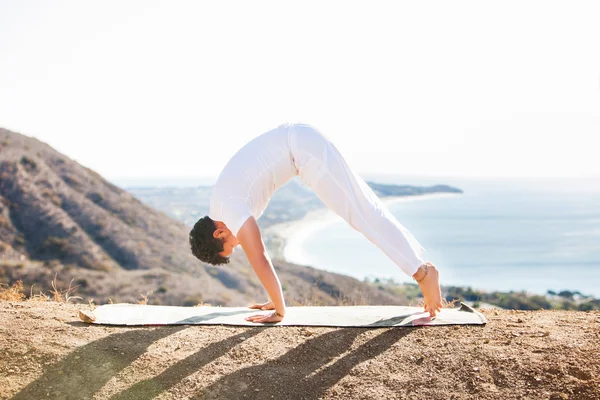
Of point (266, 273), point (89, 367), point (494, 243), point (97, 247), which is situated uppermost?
point (494, 243)

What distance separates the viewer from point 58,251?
30.2 m

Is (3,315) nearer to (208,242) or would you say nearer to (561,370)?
(208,242)

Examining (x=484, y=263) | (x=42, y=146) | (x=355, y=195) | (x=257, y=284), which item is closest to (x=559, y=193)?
(x=484, y=263)

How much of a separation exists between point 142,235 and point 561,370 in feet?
119

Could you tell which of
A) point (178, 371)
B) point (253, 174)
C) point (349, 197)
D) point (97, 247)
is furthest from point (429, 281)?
point (97, 247)

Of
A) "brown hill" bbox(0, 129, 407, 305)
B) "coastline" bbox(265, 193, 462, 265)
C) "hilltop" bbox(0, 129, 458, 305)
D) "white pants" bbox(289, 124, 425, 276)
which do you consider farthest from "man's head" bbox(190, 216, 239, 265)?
"coastline" bbox(265, 193, 462, 265)

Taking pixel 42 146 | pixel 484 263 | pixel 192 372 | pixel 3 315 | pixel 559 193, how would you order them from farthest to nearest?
pixel 559 193 → pixel 484 263 → pixel 42 146 → pixel 3 315 → pixel 192 372

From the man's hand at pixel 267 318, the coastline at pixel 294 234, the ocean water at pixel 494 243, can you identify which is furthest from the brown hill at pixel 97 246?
the man's hand at pixel 267 318

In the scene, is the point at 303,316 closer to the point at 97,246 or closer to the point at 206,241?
the point at 206,241

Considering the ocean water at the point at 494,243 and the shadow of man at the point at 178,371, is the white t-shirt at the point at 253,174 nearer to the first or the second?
the shadow of man at the point at 178,371

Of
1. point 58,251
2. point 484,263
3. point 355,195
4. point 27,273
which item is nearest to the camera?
point 355,195

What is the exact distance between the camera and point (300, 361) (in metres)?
3.01

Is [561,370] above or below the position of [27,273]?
above

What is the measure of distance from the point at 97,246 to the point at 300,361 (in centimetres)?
3250
